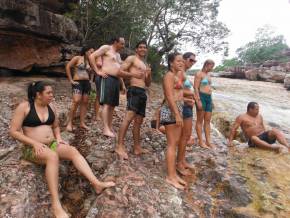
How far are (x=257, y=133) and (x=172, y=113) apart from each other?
3.58 meters

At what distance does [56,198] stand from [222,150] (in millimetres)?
3894

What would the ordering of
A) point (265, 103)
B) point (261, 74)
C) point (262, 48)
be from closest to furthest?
1. point (265, 103)
2. point (261, 74)
3. point (262, 48)

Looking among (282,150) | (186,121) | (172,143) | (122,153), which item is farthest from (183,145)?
(282,150)

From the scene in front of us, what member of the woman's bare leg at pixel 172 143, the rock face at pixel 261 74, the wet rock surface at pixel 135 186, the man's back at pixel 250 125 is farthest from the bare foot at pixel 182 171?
the rock face at pixel 261 74

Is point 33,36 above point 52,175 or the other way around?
above

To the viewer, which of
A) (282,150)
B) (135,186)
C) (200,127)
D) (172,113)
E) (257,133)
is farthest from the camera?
(257,133)

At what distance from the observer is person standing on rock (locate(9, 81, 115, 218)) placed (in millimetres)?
4094

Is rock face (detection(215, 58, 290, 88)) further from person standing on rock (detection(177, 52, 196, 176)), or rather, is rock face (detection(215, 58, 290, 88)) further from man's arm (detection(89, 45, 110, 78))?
man's arm (detection(89, 45, 110, 78))

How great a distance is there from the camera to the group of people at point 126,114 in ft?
13.7

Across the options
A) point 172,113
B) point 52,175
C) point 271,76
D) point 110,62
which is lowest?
point 52,175

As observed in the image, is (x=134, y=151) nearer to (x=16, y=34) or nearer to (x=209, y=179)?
(x=209, y=179)

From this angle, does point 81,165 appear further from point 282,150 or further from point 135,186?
point 282,150

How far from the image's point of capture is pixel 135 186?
4.55 metres

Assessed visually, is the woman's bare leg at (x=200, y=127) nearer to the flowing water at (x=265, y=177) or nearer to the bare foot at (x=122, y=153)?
the flowing water at (x=265, y=177)
